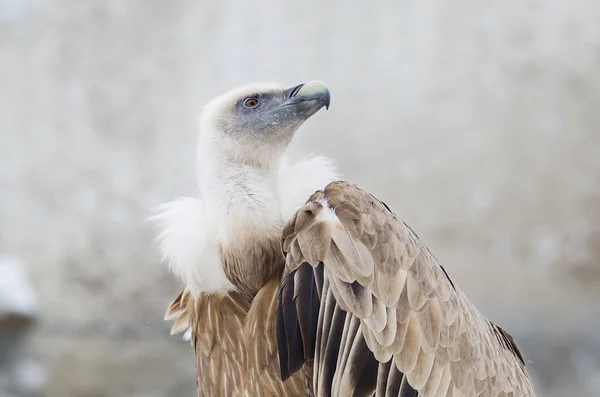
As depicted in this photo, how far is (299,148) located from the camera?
3.91 meters

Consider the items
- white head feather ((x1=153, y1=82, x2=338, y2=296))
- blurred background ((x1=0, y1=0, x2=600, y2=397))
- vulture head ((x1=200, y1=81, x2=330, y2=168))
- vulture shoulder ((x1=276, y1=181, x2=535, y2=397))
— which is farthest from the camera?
blurred background ((x1=0, y1=0, x2=600, y2=397))

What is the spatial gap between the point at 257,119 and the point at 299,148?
2213 mm

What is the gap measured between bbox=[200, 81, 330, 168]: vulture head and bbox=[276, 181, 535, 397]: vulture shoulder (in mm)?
272

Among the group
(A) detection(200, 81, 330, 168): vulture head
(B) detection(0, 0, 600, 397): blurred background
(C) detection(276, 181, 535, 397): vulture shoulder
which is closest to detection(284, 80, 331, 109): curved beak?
(A) detection(200, 81, 330, 168): vulture head

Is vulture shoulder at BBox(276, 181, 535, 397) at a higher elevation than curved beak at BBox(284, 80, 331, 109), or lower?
lower

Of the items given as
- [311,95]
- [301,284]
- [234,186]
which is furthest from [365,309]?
[311,95]

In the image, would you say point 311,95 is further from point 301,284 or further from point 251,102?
point 301,284

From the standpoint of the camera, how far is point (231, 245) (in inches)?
60.6

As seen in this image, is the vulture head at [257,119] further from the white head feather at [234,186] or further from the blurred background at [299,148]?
the blurred background at [299,148]

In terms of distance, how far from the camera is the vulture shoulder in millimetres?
1354

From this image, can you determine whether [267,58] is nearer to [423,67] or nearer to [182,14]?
[182,14]

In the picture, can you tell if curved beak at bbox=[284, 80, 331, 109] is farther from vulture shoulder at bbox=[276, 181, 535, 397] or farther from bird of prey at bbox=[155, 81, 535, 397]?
vulture shoulder at bbox=[276, 181, 535, 397]

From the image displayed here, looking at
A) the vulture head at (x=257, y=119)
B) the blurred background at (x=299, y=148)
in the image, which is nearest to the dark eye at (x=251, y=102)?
the vulture head at (x=257, y=119)

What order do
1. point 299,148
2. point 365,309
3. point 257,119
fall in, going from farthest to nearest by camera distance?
point 299,148
point 257,119
point 365,309
